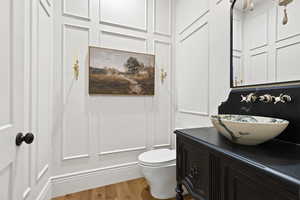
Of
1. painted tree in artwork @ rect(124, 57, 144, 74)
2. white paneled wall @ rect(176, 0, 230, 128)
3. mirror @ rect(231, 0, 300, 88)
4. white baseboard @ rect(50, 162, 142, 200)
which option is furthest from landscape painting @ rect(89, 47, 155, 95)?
mirror @ rect(231, 0, 300, 88)

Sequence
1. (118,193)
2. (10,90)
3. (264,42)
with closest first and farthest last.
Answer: (10,90) < (264,42) < (118,193)

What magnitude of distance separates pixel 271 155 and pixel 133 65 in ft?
5.77

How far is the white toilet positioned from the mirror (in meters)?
1.05

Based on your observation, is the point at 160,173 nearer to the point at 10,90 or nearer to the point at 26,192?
the point at 26,192

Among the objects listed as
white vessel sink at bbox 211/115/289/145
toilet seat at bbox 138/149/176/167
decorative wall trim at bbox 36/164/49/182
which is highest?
white vessel sink at bbox 211/115/289/145

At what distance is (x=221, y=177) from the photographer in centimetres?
75

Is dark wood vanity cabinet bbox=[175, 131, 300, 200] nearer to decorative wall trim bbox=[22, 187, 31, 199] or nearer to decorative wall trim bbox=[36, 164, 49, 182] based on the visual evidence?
decorative wall trim bbox=[22, 187, 31, 199]

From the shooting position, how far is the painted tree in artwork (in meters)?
2.05

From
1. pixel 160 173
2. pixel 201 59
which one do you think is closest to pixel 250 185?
pixel 160 173

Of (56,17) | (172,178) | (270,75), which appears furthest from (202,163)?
(56,17)

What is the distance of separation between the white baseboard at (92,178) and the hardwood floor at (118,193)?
6 cm

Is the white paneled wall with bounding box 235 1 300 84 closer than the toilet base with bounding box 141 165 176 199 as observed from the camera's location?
Yes

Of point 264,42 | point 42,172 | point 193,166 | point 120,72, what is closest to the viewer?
point 193,166

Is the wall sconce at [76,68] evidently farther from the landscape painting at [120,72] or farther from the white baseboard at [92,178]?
the white baseboard at [92,178]
